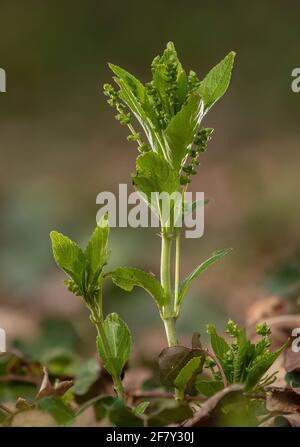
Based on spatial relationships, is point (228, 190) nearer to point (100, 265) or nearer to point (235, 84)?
point (235, 84)

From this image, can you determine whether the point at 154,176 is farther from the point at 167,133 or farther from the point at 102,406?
the point at 102,406

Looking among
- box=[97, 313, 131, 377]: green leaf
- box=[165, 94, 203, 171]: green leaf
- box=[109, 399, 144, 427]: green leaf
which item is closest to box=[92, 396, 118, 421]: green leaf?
box=[109, 399, 144, 427]: green leaf

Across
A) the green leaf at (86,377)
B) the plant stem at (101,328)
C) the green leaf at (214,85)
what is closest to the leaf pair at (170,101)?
the green leaf at (214,85)

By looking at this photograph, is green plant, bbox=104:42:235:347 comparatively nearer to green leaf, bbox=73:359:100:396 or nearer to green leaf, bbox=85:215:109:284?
green leaf, bbox=85:215:109:284

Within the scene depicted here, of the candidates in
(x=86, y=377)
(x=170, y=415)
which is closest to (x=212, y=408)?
(x=170, y=415)

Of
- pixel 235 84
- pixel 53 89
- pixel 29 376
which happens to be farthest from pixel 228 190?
pixel 29 376
